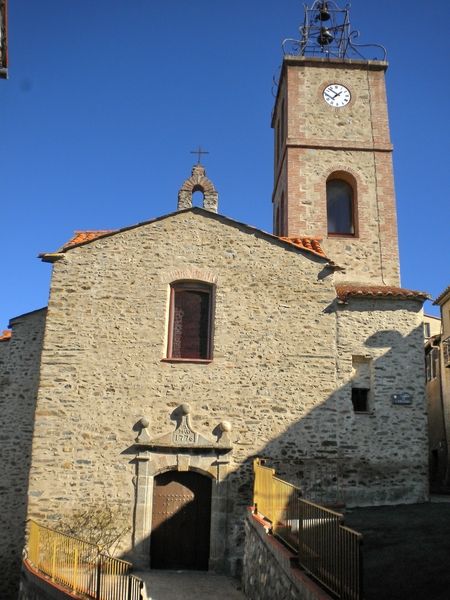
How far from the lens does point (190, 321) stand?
47.0ft

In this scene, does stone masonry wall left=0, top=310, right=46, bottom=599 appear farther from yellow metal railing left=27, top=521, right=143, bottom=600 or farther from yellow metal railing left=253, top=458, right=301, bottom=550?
yellow metal railing left=253, top=458, right=301, bottom=550

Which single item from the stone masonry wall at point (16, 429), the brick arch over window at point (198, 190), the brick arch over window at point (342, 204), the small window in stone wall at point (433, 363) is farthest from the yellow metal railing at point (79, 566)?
the small window in stone wall at point (433, 363)

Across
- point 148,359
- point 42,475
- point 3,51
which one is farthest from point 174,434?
point 3,51

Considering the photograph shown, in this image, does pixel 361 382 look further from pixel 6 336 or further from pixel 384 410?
pixel 6 336

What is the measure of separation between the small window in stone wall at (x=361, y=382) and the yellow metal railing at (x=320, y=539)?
206 inches

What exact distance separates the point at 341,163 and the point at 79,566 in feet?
46.7

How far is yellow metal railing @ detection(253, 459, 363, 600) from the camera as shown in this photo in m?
5.52

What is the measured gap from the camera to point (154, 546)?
1276 centimetres

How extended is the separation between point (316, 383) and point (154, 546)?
534cm

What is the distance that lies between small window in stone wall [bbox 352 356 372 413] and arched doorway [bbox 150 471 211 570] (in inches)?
170

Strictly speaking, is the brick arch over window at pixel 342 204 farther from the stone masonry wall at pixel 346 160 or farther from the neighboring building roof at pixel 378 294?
the neighboring building roof at pixel 378 294

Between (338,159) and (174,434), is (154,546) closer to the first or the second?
(174,434)

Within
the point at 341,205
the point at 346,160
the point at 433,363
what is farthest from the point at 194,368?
the point at 433,363

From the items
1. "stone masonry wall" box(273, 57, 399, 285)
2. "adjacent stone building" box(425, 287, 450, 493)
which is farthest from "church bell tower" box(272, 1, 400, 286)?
"adjacent stone building" box(425, 287, 450, 493)
